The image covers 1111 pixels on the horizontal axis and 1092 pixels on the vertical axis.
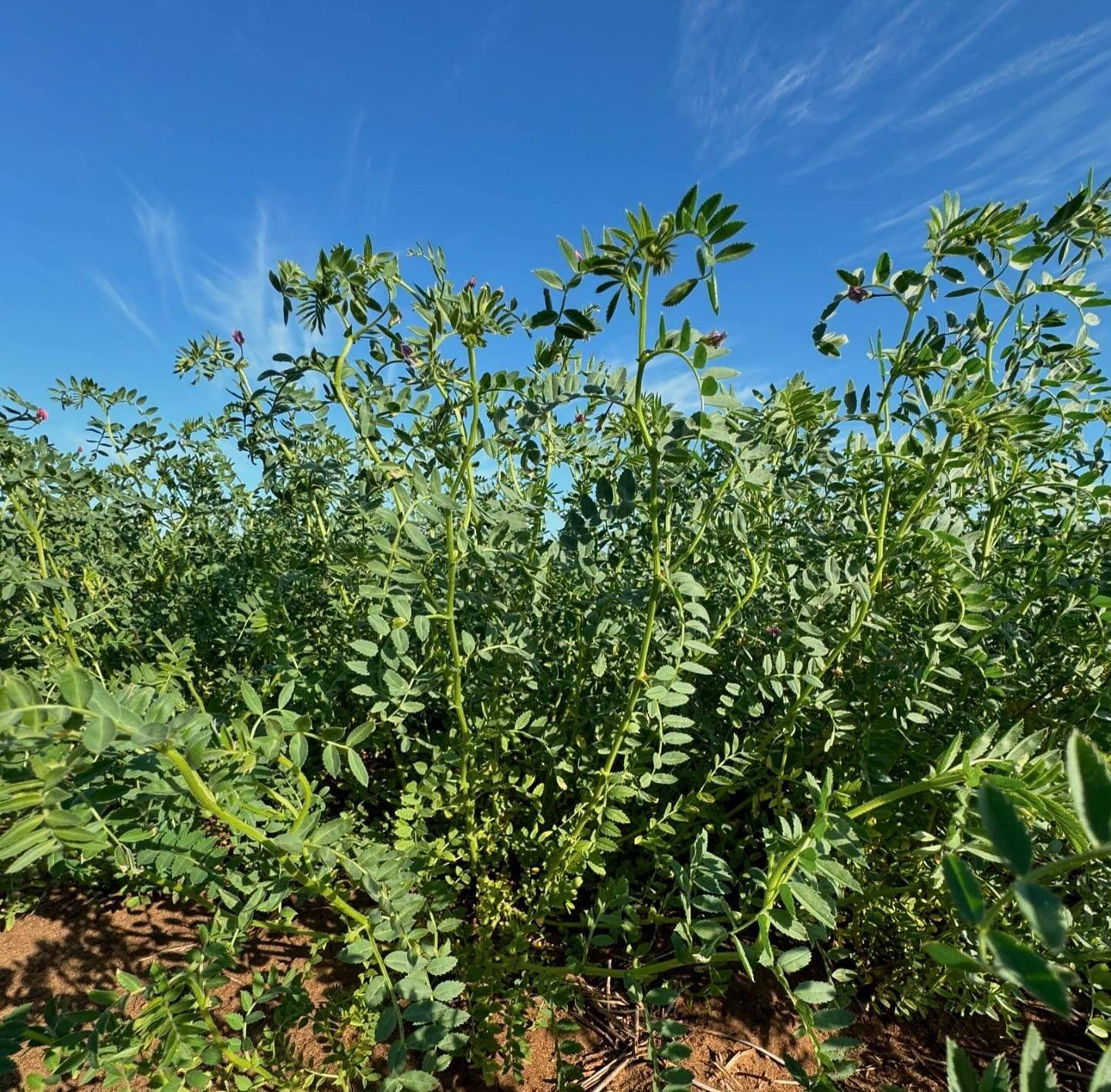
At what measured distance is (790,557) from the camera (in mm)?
1860

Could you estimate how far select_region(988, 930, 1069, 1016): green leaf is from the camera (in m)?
0.44

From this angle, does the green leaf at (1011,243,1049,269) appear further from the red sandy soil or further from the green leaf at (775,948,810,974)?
the red sandy soil

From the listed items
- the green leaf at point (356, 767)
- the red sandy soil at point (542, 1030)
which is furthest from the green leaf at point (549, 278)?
the red sandy soil at point (542, 1030)

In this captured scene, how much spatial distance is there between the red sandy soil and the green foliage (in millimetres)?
78

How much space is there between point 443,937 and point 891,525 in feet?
5.41

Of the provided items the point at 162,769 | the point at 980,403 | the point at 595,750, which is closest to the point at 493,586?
the point at 595,750

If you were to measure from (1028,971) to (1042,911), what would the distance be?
0.21ft

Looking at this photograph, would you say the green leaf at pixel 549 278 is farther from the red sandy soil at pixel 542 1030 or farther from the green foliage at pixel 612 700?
the red sandy soil at pixel 542 1030

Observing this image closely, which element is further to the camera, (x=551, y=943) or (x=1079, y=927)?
(x=551, y=943)

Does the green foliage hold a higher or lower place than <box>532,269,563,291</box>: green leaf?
lower

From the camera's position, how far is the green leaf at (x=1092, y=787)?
0.48 m

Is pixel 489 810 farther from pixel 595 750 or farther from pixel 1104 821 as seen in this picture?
pixel 1104 821

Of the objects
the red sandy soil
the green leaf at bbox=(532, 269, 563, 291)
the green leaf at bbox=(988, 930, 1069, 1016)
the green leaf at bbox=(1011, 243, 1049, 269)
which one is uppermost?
the green leaf at bbox=(1011, 243, 1049, 269)

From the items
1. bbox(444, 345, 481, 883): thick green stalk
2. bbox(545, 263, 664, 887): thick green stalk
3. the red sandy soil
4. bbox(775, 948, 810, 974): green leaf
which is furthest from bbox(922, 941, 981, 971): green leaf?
the red sandy soil
